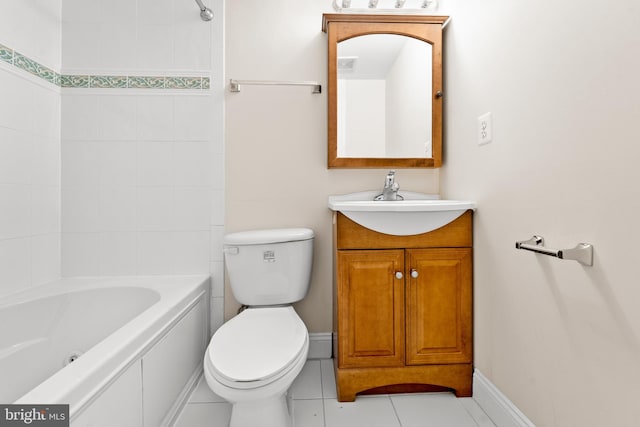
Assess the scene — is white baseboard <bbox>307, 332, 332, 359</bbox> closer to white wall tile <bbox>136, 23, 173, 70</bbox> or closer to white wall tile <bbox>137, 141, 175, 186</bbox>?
white wall tile <bbox>137, 141, 175, 186</bbox>

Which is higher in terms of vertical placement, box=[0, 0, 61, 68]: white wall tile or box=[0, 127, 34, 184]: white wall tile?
box=[0, 0, 61, 68]: white wall tile

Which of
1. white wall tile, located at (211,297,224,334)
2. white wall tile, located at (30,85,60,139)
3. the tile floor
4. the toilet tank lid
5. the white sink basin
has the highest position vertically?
white wall tile, located at (30,85,60,139)

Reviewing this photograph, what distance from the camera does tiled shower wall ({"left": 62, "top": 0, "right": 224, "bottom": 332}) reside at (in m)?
1.73

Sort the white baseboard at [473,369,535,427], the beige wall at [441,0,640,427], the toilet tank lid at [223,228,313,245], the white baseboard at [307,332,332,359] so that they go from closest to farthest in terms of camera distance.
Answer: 1. the beige wall at [441,0,640,427]
2. the white baseboard at [473,369,535,427]
3. the toilet tank lid at [223,228,313,245]
4. the white baseboard at [307,332,332,359]

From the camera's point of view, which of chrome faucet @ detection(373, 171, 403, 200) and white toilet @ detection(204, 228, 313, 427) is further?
chrome faucet @ detection(373, 171, 403, 200)

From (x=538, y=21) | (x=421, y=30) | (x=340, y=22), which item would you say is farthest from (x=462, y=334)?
(x=340, y=22)

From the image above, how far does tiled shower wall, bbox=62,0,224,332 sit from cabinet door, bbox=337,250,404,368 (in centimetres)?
76

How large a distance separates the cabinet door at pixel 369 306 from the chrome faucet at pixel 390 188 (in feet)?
1.35

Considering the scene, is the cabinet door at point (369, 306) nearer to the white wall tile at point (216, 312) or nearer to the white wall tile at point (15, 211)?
the white wall tile at point (216, 312)

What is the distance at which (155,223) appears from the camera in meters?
1.77

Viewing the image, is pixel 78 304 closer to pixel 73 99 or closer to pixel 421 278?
pixel 73 99

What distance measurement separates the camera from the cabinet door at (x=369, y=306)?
4.67 ft

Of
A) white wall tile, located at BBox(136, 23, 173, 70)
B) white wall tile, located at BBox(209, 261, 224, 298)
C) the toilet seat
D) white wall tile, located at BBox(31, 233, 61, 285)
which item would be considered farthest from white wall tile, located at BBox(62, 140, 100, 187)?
the toilet seat

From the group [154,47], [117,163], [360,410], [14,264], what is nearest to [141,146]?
[117,163]
